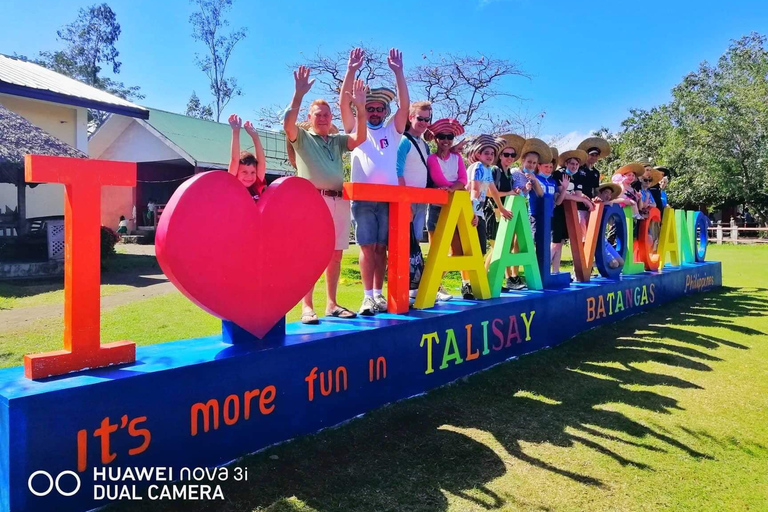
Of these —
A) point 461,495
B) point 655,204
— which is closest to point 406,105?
point 461,495

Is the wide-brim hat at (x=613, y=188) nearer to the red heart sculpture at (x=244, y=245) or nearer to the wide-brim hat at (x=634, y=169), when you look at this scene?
the wide-brim hat at (x=634, y=169)

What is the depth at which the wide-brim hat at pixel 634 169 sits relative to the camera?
802 cm

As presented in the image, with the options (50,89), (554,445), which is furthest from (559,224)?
(50,89)

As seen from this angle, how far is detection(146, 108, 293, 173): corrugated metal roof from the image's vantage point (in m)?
18.8

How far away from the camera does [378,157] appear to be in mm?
4027

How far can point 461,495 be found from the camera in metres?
2.50

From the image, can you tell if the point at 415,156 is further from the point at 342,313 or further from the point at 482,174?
the point at 342,313

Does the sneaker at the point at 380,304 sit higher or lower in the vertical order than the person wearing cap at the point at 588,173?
lower

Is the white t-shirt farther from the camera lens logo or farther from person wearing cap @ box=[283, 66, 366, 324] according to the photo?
the camera lens logo

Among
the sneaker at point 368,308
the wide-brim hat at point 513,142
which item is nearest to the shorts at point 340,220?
the sneaker at point 368,308

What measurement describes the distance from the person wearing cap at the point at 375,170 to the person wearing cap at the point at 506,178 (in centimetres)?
174

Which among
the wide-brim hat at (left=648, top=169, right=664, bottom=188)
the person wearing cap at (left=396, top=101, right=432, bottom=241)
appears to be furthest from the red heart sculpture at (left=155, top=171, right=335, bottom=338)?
the wide-brim hat at (left=648, top=169, right=664, bottom=188)

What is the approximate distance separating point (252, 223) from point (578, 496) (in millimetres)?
2113

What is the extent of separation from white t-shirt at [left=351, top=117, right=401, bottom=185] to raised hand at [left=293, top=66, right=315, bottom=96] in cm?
69
